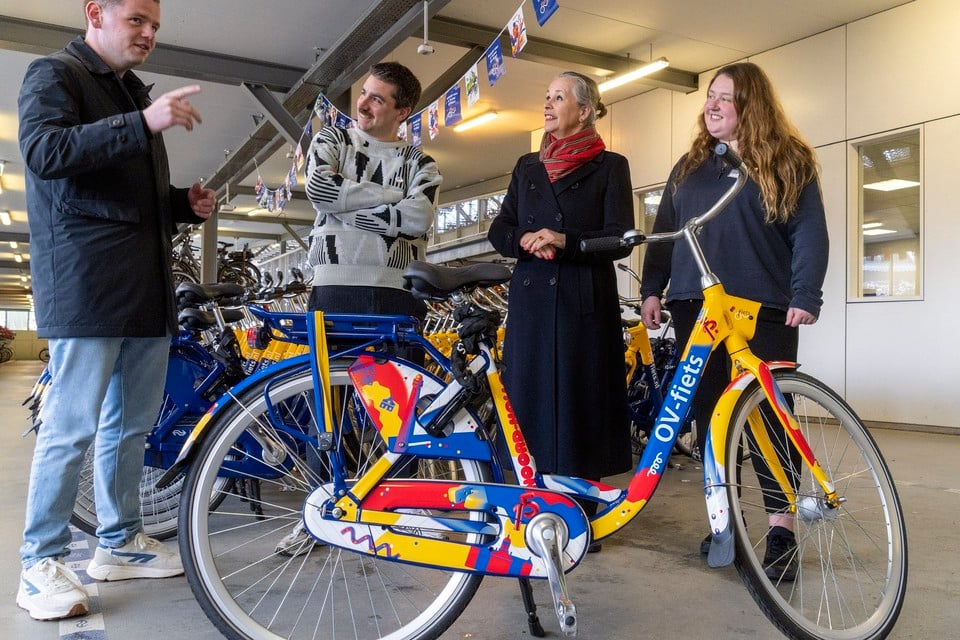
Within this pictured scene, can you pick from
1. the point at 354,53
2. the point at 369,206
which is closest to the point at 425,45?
the point at 354,53

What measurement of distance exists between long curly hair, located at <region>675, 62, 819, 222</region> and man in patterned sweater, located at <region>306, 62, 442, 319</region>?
0.86 metres

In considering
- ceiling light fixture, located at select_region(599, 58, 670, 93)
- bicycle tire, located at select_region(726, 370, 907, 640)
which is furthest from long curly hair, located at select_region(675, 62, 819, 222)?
ceiling light fixture, located at select_region(599, 58, 670, 93)

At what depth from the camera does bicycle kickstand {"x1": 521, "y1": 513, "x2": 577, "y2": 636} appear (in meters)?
1.40

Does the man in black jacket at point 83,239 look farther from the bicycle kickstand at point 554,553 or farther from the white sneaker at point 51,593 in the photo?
the bicycle kickstand at point 554,553

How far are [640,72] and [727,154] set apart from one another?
19.2 ft

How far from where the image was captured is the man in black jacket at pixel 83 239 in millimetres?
1661

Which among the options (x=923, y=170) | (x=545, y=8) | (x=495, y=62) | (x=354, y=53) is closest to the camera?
(x=545, y=8)

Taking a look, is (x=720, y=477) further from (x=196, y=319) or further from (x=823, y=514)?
(x=196, y=319)

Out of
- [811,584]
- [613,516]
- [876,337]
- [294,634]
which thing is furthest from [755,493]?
[876,337]

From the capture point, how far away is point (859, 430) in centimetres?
171

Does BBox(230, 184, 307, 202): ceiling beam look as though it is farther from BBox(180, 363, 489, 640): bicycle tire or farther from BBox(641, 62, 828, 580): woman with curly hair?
BBox(180, 363, 489, 640): bicycle tire

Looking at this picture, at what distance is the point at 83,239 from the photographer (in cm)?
178

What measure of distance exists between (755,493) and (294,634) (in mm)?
1212

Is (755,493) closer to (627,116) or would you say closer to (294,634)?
(294,634)
